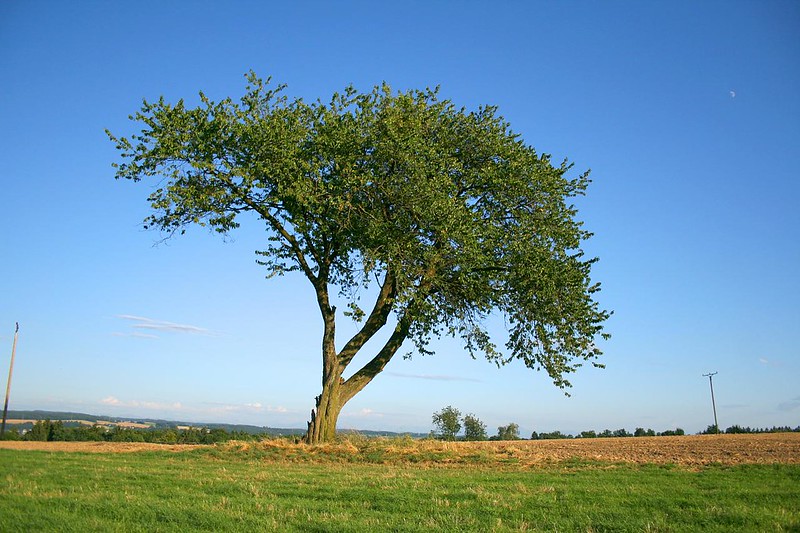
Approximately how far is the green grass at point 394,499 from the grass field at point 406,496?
0.02 meters

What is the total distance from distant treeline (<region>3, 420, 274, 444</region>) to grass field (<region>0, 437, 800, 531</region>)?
1022 centimetres

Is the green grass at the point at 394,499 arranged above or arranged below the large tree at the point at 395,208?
below

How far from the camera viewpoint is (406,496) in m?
10.5

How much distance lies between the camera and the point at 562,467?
16.6 meters

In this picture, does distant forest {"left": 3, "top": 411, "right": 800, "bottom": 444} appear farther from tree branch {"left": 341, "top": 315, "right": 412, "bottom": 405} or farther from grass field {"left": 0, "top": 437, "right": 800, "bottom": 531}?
grass field {"left": 0, "top": 437, "right": 800, "bottom": 531}

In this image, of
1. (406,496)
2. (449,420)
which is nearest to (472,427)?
(449,420)

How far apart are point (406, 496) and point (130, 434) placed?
25.6 metres

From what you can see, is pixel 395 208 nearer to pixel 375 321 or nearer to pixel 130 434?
pixel 375 321

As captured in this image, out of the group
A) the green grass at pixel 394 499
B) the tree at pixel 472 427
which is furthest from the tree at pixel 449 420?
the green grass at pixel 394 499

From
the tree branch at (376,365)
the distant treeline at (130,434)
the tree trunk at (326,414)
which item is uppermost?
the tree branch at (376,365)

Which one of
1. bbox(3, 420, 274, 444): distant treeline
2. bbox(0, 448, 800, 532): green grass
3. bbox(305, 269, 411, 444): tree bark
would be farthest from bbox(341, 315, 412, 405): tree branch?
bbox(0, 448, 800, 532): green grass

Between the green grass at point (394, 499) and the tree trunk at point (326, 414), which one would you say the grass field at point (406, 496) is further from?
→ the tree trunk at point (326, 414)

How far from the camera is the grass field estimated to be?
8.29m

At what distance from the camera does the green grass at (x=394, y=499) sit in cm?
826
